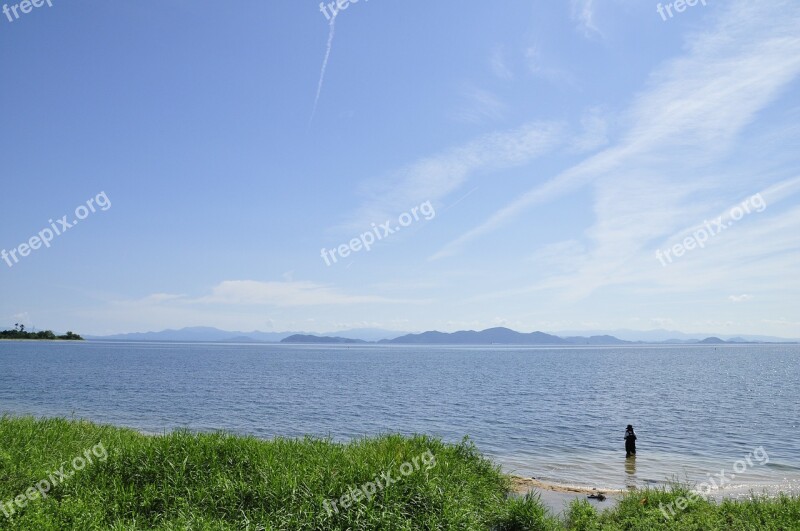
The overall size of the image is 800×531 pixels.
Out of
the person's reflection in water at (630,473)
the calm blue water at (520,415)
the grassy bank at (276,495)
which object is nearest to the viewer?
the grassy bank at (276,495)

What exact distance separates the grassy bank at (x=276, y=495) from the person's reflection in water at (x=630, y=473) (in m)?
8.92

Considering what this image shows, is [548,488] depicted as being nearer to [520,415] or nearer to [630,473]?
[630,473]

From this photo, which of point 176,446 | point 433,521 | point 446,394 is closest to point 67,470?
point 176,446

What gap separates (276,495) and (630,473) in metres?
21.2

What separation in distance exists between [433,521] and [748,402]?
63.1 meters

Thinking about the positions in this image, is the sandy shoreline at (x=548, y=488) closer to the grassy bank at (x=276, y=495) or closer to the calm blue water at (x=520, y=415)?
the calm blue water at (x=520, y=415)

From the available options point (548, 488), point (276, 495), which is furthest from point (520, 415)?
point (276, 495)

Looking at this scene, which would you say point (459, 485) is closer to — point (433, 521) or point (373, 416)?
point (433, 521)

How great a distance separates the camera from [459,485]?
16234 millimetres

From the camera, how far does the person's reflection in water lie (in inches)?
971

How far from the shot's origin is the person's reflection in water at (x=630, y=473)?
2465 cm

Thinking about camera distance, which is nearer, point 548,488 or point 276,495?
point 276,495

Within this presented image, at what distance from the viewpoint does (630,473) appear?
27078 mm

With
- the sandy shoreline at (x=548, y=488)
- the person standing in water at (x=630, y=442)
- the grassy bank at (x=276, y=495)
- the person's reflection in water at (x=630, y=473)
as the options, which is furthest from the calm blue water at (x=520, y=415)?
the grassy bank at (x=276, y=495)
